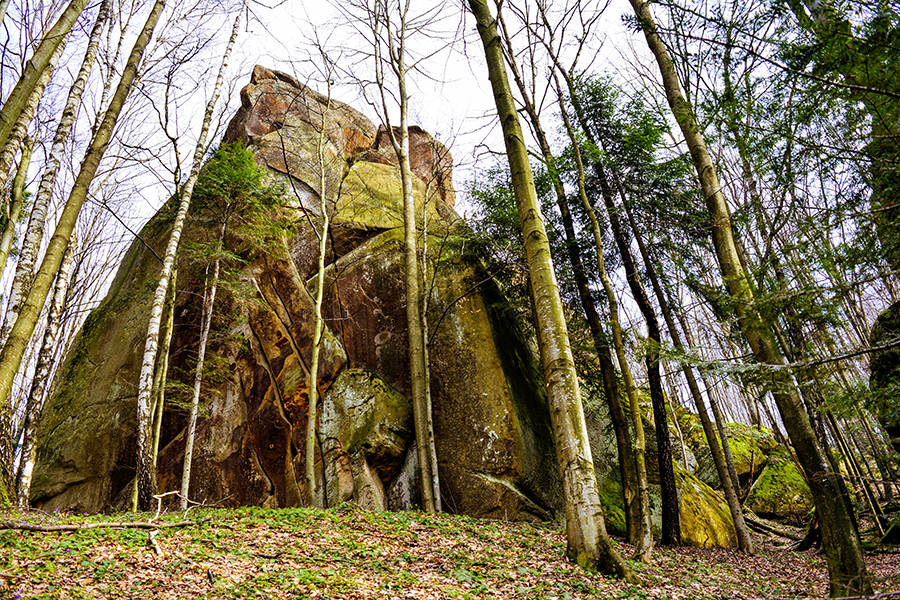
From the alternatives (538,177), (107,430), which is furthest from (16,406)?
(538,177)

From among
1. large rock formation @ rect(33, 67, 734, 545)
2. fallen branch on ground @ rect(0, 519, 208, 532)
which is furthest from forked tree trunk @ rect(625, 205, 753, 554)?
fallen branch on ground @ rect(0, 519, 208, 532)

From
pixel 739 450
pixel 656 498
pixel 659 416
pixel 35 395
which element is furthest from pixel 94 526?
pixel 739 450

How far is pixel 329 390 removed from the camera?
11422mm

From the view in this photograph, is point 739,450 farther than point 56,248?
Yes

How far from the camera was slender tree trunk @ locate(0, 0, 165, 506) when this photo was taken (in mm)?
4500

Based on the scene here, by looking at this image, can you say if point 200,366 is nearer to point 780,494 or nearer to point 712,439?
point 712,439

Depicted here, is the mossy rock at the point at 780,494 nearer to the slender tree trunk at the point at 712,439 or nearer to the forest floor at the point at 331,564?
the slender tree trunk at the point at 712,439

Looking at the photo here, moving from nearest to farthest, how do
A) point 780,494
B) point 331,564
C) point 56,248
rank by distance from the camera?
point 56,248, point 331,564, point 780,494

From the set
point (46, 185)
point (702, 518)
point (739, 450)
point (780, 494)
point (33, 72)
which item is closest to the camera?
point (33, 72)

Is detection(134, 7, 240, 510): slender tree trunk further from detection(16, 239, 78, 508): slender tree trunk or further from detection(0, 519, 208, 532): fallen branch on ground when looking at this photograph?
detection(0, 519, 208, 532): fallen branch on ground

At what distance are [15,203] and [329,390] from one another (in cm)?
686

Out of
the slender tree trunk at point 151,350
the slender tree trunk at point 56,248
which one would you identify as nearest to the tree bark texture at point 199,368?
the slender tree trunk at point 151,350

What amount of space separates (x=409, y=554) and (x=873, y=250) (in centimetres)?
563

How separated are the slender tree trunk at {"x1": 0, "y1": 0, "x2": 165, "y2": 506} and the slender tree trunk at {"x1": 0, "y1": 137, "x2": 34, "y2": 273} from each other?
923 mm
